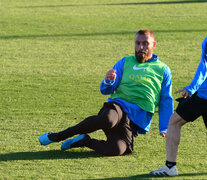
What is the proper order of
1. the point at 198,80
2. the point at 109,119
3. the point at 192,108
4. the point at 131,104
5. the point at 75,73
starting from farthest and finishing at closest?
the point at 75,73 → the point at 131,104 → the point at 109,119 → the point at 192,108 → the point at 198,80

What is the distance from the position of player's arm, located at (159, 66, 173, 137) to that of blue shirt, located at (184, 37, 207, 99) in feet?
2.49

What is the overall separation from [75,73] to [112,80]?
4.94 metres

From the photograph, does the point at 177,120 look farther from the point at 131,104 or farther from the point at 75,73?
the point at 75,73

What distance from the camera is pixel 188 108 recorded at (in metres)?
4.85

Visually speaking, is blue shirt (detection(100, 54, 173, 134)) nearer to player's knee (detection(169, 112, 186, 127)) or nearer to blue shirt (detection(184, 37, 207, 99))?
player's knee (detection(169, 112, 186, 127))

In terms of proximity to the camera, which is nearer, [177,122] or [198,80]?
[198,80]

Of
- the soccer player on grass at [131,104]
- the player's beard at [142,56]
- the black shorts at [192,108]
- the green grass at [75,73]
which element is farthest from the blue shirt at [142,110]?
the black shorts at [192,108]

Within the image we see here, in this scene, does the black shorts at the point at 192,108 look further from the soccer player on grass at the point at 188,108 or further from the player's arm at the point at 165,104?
the player's arm at the point at 165,104

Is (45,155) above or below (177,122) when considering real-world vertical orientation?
below

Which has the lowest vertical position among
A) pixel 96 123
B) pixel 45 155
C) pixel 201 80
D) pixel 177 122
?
pixel 45 155

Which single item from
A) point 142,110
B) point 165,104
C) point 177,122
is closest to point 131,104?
point 142,110

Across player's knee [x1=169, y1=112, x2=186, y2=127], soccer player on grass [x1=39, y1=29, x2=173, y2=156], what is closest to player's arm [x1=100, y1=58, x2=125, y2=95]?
soccer player on grass [x1=39, y1=29, x2=173, y2=156]

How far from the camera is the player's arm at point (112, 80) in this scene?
5.38 metres

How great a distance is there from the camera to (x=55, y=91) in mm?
8852
